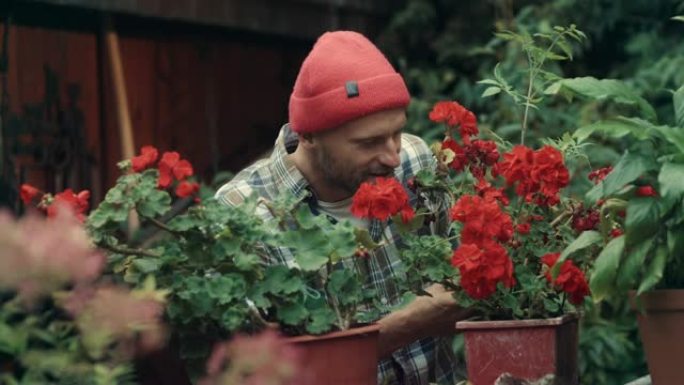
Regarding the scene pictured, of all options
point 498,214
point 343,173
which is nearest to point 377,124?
point 343,173

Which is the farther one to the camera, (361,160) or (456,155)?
(361,160)

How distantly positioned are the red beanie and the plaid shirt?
0.62 feet

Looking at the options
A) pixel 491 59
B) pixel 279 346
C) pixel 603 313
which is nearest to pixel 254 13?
pixel 491 59

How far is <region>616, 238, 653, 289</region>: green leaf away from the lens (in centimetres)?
263

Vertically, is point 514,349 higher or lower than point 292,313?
Answer: lower

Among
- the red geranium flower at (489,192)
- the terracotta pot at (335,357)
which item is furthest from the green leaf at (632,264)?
the terracotta pot at (335,357)

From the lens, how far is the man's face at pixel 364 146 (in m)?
3.44

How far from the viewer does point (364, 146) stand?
3465mm

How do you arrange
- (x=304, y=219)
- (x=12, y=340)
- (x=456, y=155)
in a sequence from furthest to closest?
(x=456, y=155) → (x=304, y=219) → (x=12, y=340)

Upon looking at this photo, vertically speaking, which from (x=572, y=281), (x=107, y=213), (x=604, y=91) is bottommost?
(x=572, y=281)

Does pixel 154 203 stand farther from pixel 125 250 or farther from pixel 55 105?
pixel 55 105

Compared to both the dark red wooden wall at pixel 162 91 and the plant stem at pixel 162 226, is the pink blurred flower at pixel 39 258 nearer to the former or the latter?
the plant stem at pixel 162 226

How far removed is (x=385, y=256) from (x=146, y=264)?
1031mm

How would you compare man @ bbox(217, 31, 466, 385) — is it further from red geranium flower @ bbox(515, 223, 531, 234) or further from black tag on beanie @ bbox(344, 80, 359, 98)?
red geranium flower @ bbox(515, 223, 531, 234)
